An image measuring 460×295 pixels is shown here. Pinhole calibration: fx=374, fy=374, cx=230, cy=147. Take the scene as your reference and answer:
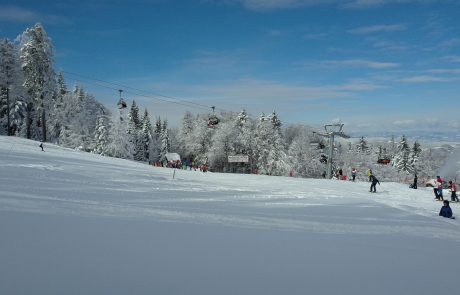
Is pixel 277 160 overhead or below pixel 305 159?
below

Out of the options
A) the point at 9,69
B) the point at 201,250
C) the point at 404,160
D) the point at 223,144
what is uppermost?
the point at 9,69

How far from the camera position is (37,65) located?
4422 cm

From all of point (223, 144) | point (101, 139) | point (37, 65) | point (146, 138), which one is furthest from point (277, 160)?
point (37, 65)

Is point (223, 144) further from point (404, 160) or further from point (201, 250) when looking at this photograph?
point (201, 250)

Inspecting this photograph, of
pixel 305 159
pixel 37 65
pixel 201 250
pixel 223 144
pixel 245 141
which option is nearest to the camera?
pixel 201 250

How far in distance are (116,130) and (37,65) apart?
80.5ft

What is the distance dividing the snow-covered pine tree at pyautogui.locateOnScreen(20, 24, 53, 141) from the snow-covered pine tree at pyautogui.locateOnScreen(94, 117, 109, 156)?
1765cm

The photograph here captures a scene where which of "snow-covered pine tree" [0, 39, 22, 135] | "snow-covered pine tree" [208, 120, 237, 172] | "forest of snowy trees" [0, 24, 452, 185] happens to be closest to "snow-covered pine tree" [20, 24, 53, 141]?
"forest of snowy trees" [0, 24, 452, 185]

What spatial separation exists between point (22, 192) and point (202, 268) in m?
8.19

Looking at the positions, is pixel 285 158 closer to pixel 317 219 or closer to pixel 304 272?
pixel 317 219

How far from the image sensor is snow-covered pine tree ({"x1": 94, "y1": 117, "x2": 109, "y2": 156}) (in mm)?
62656

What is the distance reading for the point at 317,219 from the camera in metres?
12.3

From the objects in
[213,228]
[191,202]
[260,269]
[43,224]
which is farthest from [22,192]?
[260,269]

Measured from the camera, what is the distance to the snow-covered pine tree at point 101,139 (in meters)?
62.7
